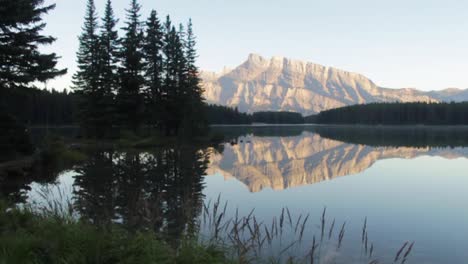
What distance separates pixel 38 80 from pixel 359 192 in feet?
68.1

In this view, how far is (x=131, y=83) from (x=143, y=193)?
3139 centimetres

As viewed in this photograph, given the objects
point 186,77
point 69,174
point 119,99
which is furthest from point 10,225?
point 186,77

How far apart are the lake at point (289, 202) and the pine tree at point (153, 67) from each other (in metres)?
20.0

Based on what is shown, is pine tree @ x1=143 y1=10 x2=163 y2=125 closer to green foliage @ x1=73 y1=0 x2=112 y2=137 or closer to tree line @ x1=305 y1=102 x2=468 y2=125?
green foliage @ x1=73 y1=0 x2=112 y2=137

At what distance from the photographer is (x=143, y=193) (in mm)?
14117

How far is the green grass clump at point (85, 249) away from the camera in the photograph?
516 cm

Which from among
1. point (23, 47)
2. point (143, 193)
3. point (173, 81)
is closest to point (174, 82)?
point (173, 81)

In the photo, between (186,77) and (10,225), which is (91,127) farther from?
(10,225)

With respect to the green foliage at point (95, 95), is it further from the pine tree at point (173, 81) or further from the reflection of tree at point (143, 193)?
the reflection of tree at point (143, 193)

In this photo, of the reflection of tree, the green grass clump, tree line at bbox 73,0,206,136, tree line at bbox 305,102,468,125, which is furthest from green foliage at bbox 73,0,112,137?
tree line at bbox 305,102,468,125

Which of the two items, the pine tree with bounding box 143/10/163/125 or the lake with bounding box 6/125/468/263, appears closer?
the lake with bounding box 6/125/468/263

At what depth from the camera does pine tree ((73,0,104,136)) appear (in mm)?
41781

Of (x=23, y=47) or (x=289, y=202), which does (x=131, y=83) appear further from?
(x=289, y=202)

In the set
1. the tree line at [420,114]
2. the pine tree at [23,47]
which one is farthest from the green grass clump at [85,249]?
the tree line at [420,114]
